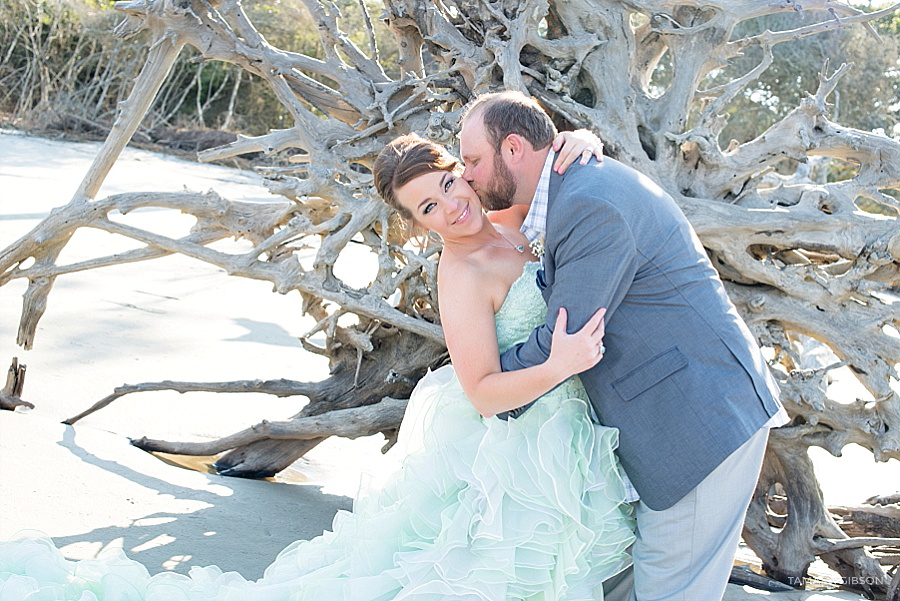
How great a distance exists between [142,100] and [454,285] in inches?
136

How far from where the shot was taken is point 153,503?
4590 mm

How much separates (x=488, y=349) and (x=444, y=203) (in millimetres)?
448

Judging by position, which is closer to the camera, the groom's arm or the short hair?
the groom's arm

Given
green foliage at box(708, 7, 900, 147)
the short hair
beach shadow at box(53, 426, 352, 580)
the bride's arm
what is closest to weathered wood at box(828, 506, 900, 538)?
beach shadow at box(53, 426, 352, 580)

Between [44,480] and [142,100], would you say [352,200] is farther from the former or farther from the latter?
[44,480]

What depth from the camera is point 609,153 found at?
15.8ft

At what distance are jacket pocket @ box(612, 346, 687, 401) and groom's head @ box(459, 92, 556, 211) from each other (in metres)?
0.57

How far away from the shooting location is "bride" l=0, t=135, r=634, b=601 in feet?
8.94

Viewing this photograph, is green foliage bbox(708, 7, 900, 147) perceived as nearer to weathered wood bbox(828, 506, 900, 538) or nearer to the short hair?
weathered wood bbox(828, 506, 900, 538)

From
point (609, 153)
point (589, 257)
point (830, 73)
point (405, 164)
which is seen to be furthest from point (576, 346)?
point (830, 73)

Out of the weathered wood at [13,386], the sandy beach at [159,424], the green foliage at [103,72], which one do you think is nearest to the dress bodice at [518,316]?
the sandy beach at [159,424]

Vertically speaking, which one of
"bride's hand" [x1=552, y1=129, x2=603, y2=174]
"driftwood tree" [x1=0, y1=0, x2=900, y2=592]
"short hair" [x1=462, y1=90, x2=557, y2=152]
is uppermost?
"short hair" [x1=462, y1=90, x2=557, y2=152]

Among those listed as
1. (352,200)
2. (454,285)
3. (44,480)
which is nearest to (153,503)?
(44,480)

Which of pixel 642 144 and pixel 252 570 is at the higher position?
pixel 642 144
